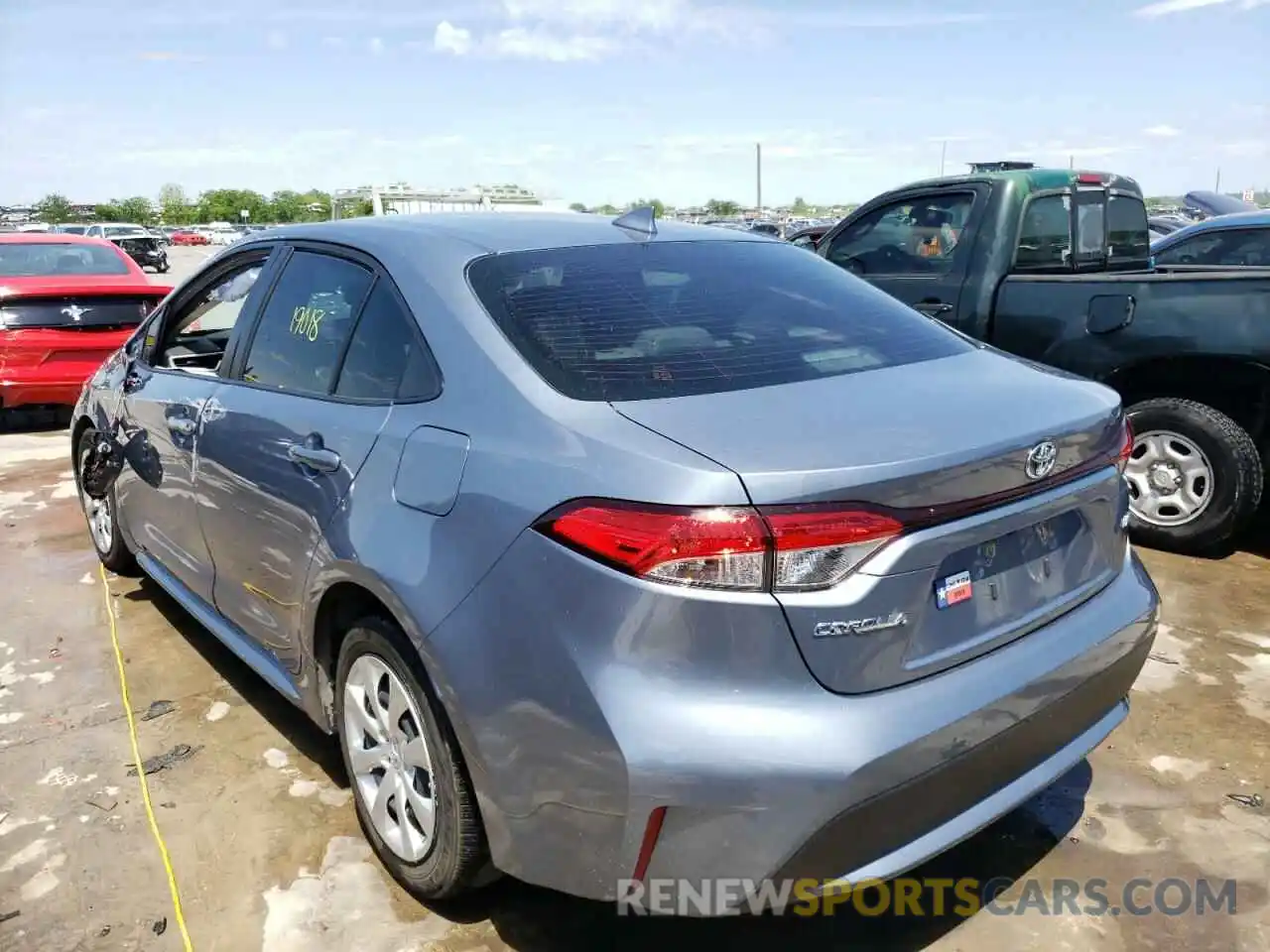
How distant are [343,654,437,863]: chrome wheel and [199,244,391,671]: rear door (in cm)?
36

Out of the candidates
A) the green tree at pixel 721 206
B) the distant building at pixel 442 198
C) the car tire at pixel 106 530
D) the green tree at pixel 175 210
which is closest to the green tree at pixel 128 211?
the green tree at pixel 175 210

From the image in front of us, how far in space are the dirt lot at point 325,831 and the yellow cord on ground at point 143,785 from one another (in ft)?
0.07

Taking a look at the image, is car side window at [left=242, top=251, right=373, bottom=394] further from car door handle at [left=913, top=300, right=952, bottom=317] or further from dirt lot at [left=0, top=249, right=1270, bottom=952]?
car door handle at [left=913, top=300, right=952, bottom=317]

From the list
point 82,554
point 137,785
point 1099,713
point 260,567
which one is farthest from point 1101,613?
point 82,554

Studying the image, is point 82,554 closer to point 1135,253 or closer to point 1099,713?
point 1099,713

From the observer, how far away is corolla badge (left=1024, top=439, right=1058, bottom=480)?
215 cm

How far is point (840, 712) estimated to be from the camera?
→ 1.88 m

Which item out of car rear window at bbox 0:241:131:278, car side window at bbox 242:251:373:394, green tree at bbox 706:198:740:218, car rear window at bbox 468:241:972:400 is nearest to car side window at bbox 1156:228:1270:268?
car rear window at bbox 468:241:972:400

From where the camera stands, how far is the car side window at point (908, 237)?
5961 millimetres

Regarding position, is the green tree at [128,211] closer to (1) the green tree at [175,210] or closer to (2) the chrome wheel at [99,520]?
(1) the green tree at [175,210]

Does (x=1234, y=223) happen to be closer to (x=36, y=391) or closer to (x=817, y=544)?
(x=817, y=544)

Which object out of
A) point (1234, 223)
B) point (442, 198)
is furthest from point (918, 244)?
point (442, 198)

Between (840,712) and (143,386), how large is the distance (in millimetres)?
3263

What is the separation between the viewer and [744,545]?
1.85 metres
